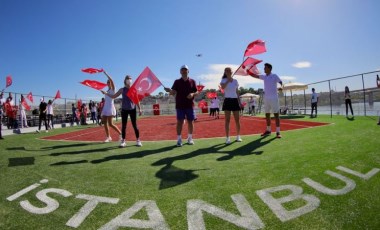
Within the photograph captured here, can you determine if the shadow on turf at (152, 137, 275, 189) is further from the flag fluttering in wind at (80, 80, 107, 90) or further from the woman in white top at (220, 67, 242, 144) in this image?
the flag fluttering in wind at (80, 80, 107, 90)

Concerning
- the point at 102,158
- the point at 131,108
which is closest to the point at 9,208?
the point at 102,158

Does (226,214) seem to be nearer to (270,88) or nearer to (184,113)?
(184,113)

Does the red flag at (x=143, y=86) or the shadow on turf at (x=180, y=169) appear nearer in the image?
the shadow on turf at (x=180, y=169)

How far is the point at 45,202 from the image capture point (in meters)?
3.63

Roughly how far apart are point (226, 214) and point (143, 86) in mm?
5743

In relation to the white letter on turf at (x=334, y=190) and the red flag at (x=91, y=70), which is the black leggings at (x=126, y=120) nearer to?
the red flag at (x=91, y=70)

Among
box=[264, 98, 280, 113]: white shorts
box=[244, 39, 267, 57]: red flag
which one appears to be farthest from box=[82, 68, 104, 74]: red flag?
box=[264, 98, 280, 113]: white shorts

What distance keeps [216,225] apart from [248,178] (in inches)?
55.0

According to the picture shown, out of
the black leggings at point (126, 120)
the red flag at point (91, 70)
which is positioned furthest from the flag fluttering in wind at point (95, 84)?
the black leggings at point (126, 120)

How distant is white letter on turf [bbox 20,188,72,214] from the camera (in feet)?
11.2

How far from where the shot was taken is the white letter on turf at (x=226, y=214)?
2963 mm

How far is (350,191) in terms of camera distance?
11.9ft

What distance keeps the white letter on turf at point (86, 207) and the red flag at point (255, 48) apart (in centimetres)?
610

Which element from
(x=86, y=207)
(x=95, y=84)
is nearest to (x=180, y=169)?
(x=86, y=207)
